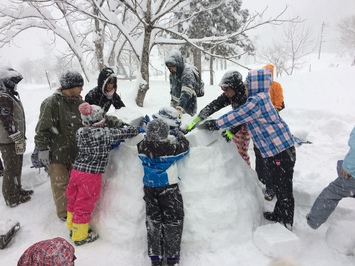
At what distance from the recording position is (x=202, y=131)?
287 centimetres

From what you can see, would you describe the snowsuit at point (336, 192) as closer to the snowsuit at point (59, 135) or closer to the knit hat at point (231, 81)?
the knit hat at point (231, 81)

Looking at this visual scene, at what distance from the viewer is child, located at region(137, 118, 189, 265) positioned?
2.41 metres

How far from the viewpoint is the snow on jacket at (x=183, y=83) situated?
351cm

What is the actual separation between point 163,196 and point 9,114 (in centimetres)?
233

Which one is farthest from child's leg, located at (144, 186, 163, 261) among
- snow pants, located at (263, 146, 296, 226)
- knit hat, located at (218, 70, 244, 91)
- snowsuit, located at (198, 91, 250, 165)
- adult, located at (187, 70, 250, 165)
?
knit hat, located at (218, 70, 244, 91)

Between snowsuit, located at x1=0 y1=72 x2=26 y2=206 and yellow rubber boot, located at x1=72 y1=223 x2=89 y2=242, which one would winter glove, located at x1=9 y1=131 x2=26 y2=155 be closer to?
snowsuit, located at x1=0 y1=72 x2=26 y2=206

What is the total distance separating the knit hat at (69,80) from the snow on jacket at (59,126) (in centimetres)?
13

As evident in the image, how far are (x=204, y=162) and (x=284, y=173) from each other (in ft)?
2.86

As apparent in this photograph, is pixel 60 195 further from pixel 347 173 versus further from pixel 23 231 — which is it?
pixel 347 173

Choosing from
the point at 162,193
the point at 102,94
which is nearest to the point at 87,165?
the point at 162,193

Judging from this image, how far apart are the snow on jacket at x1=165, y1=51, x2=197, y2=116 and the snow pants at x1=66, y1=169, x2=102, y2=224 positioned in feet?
5.24

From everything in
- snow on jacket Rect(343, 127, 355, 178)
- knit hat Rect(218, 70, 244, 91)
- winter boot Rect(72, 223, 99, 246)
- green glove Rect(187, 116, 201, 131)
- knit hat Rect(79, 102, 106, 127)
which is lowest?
winter boot Rect(72, 223, 99, 246)

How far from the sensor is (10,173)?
3383 mm

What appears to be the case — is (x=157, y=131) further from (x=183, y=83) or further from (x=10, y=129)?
(x=10, y=129)
